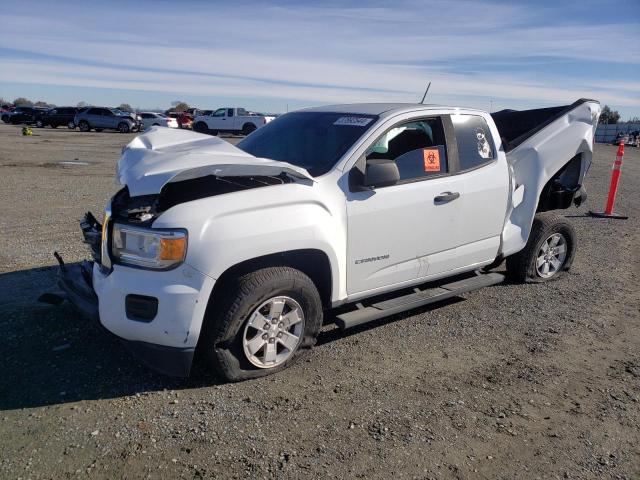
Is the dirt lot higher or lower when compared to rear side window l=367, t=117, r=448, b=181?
lower

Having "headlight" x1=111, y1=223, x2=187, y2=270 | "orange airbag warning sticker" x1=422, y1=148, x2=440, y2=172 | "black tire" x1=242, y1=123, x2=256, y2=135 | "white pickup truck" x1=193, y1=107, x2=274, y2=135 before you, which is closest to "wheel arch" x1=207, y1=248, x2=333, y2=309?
"headlight" x1=111, y1=223, x2=187, y2=270

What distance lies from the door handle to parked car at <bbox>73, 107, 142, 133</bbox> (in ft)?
120

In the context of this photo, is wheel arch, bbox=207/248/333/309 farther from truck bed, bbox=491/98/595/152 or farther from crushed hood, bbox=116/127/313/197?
truck bed, bbox=491/98/595/152

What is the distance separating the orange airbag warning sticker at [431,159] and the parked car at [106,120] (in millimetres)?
36254

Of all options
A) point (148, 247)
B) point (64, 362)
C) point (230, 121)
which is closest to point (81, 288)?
point (64, 362)

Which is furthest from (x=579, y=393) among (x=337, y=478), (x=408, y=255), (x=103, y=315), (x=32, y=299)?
(x=32, y=299)

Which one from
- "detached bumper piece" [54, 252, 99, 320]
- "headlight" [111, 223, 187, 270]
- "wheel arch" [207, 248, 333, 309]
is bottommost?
"detached bumper piece" [54, 252, 99, 320]

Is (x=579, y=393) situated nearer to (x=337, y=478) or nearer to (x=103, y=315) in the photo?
(x=337, y=478)

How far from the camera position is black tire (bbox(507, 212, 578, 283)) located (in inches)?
224

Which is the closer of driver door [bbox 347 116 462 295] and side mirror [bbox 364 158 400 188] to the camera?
side mirror [bbox 364 158 400 188]

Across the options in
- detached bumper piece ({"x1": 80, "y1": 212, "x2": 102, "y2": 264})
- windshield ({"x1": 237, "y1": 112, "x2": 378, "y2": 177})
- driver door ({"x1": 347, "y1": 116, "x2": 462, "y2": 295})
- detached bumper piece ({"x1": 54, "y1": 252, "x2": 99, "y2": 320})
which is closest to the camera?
detached bumper piece ({"x1": 54, "y1": 252, "x2": 99, "y2": 320})

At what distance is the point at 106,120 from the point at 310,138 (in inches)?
1444

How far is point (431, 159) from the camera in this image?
454 cm

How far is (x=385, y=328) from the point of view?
15.4ft
